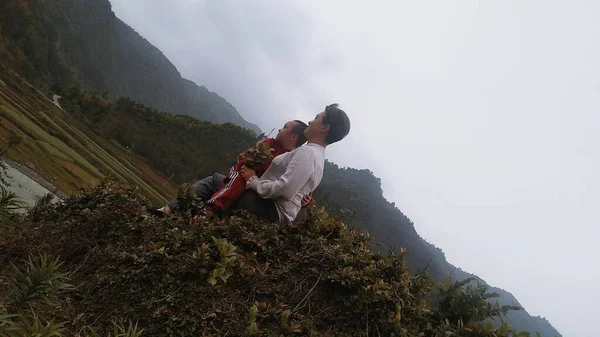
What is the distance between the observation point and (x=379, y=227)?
347 ft

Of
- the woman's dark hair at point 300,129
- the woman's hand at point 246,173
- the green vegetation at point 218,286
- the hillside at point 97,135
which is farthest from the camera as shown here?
the hillside at point 97,135

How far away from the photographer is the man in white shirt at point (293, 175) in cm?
434

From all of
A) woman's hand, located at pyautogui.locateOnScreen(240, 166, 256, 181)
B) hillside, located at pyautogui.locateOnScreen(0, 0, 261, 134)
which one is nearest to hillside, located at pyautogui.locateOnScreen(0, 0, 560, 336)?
hillside, located at pyautogui.locateOnScreen(0, 0, 261, 134)

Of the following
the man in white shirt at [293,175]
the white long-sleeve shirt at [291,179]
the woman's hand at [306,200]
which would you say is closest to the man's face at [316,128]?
the man in white shirt at [293,175]

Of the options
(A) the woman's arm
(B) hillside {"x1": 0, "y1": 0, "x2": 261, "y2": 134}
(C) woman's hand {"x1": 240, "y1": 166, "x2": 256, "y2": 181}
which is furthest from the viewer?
(B) hillside {"x1": 0, "y1": 0, "x2": 261, "y2": 134}

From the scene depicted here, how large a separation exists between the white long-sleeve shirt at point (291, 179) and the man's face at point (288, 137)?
0.58m

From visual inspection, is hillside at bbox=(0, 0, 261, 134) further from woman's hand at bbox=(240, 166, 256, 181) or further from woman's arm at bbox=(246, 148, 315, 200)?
woman's arm at bbox=(246, 148, 315, 200)

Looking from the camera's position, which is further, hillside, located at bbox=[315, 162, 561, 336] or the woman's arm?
hillside, located at bbox=[315, 162, 561, 336]

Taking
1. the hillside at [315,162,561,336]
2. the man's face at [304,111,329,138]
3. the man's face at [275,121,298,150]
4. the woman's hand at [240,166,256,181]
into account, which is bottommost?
the woman's hand at [240,166,256,181]

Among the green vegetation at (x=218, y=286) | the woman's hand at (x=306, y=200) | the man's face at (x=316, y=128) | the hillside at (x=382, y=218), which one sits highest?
the hillside at (x=382, y=218)

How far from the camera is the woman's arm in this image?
14.1 feet

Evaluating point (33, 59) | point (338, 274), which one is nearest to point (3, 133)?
point (338, 274)

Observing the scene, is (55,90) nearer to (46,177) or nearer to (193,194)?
(46,177)

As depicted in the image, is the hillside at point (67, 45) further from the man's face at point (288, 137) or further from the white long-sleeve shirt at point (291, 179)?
the white long-sleeve shirt at point (291, 179)
